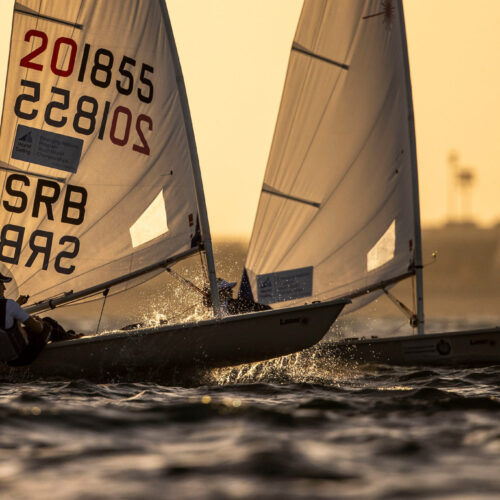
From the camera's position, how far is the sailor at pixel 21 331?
→ 40.6 ft

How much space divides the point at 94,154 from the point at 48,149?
0.59 metres

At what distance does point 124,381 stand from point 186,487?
6278 millimetres

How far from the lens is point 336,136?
17.7 m

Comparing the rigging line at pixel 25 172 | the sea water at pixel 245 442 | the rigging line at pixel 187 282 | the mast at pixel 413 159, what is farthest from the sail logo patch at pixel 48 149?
the mast at pixel 413 159

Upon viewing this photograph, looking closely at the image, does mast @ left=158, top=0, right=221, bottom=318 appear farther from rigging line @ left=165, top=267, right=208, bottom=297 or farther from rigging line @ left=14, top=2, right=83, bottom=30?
rigging line @ left=14, top=2, right=83, bottom=30

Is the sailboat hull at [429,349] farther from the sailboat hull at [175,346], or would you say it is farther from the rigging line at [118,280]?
the sailboat hull at [175,346]

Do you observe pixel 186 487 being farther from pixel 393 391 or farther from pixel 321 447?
pixel 393 391

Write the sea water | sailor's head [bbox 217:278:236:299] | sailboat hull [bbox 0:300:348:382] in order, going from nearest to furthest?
the sea water, sailboat hull [bbox 0:300:348:382], sailor's head [bbox 217:278:236:299]

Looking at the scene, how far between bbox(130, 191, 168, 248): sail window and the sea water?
2.49 m

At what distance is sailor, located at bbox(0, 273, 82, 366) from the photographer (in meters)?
12.4

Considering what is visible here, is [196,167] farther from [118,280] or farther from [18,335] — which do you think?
[18,335]

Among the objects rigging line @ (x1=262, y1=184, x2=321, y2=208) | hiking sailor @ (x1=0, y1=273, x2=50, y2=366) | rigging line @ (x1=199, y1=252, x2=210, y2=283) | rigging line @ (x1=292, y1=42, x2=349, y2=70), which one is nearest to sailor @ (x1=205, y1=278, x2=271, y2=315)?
rigging line @ (x1=199, y1=252, x2=210, y2=283)

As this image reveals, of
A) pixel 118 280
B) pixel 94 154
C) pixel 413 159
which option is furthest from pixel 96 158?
pixel 413 159

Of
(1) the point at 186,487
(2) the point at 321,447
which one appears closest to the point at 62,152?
(2) the point at 321,447
